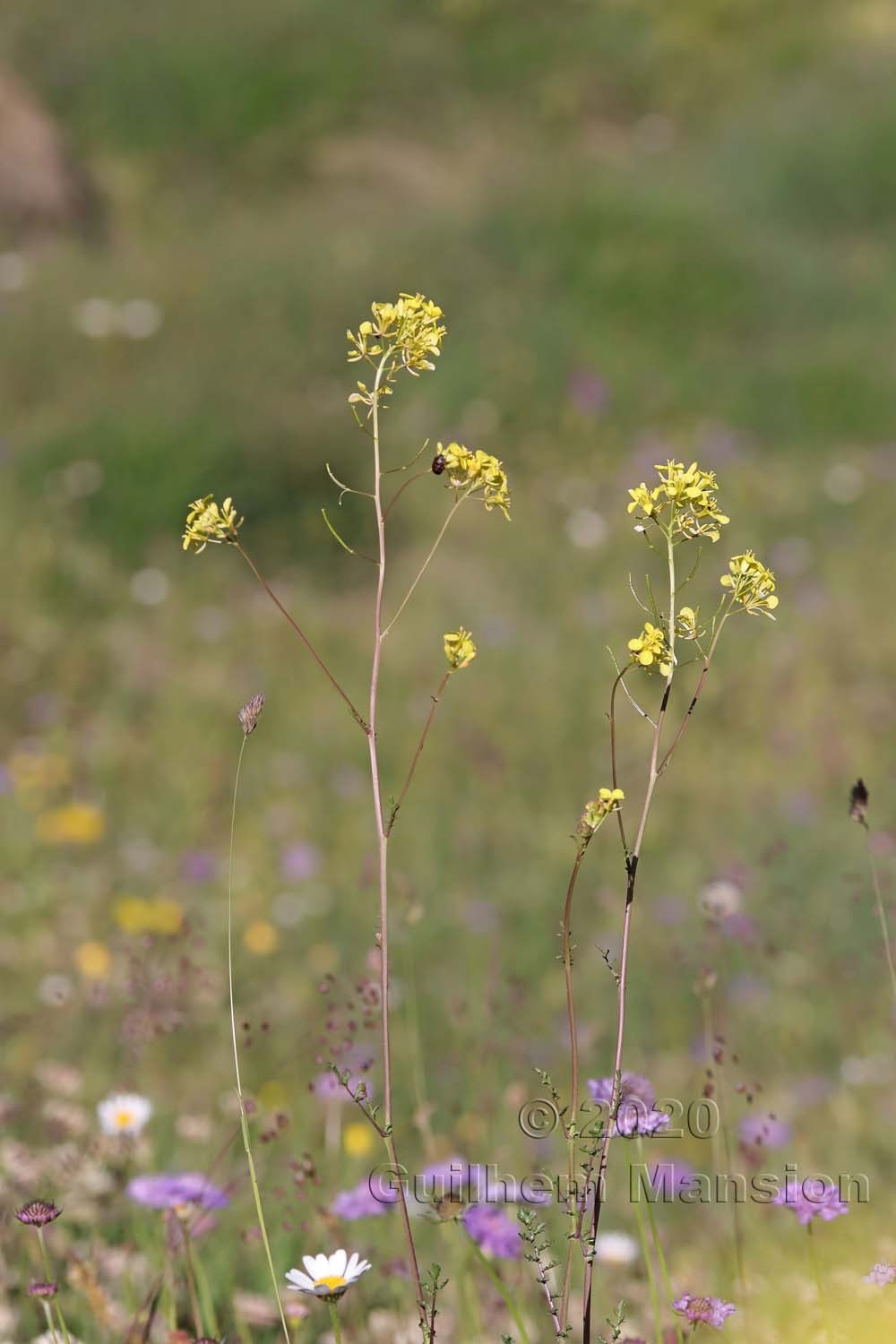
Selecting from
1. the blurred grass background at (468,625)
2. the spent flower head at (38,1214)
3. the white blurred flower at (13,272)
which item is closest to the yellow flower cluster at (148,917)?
the blurred grass background at (468,625)

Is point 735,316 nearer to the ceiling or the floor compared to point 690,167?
nearer to the floor

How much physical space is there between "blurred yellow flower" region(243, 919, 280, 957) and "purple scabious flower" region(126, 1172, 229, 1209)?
1.78 metres

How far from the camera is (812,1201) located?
1.26 m

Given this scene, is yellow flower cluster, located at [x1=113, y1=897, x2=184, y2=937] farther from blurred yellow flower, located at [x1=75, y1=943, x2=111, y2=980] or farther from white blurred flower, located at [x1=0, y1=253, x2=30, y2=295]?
white blurred flower, located at [x1=0, y1=253, x2=30, y2=295]

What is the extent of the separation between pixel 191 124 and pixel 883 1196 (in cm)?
1113

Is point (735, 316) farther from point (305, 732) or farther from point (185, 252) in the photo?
point (305, 732)

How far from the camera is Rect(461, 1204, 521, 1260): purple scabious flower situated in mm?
1586

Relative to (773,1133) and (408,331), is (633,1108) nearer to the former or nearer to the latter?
(408,331)

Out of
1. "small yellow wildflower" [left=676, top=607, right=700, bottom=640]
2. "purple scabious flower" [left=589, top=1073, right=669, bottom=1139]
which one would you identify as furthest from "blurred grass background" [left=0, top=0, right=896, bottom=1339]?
"small yellow wildflower" [left=676, top=607, right=700, bottom=640]

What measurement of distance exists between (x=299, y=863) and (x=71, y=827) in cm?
66

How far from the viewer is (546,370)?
6863mm

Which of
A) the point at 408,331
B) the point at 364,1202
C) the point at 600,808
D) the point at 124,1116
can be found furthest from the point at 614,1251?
the point at 408,331

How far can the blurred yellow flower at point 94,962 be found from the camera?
3.03m

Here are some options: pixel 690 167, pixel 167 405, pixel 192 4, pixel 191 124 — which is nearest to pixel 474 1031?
pixel 167 405
